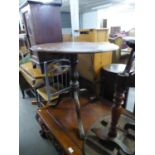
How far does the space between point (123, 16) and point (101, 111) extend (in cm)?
1113

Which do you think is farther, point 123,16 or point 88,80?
point 123,16

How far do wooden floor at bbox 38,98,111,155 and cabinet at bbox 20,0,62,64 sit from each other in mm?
827

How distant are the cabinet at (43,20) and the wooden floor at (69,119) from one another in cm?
83

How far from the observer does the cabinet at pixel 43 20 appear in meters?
2.02

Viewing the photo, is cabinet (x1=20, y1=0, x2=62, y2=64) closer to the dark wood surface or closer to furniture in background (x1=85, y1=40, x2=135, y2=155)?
the dark wood surface

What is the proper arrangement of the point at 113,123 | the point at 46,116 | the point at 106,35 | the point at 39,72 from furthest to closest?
the point at 106,35 → the point at 39,72 → the point at 46,116 → the point at 113,123

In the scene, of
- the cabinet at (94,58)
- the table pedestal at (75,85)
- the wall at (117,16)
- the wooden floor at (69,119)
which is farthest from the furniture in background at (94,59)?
the wall at (117,16)

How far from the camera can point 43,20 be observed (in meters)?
2.11

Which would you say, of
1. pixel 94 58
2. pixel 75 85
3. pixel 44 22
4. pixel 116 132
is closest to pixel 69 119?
pixel 75 85

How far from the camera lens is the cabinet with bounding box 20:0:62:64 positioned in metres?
2.02

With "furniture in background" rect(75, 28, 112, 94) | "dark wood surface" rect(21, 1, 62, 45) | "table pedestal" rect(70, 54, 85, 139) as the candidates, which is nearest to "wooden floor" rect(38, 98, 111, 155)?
"table pedestal" rect(70, 54, 85, 139)
